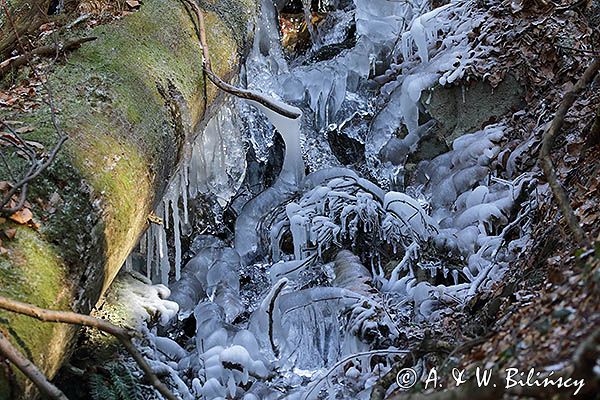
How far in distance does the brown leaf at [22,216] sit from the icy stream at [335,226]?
1.36m

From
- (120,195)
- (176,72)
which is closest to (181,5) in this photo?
(176,72)

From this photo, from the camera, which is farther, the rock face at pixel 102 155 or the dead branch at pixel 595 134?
the dead branch at pixel 595 134

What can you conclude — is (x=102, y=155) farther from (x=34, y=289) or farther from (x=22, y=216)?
(x=34, y=289)

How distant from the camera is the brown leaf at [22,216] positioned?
2.89 metres

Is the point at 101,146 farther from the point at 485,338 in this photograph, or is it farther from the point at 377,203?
the point at 377,203

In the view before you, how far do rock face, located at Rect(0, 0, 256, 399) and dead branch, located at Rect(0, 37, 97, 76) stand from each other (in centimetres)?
6

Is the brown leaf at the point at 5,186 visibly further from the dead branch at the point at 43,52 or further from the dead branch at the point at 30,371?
the dead branch at the point at 43,52

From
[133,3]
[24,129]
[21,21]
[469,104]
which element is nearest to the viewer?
[24,129]

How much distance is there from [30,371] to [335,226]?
346 centimetres

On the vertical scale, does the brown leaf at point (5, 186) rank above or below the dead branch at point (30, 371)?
above

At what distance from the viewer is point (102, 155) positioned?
346cm

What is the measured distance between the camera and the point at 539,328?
200 cm

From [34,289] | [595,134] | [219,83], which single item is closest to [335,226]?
[219,83]

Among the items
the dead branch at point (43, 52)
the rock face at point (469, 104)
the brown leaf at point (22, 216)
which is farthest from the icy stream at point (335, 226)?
the brown leaf at point (22, 216)
